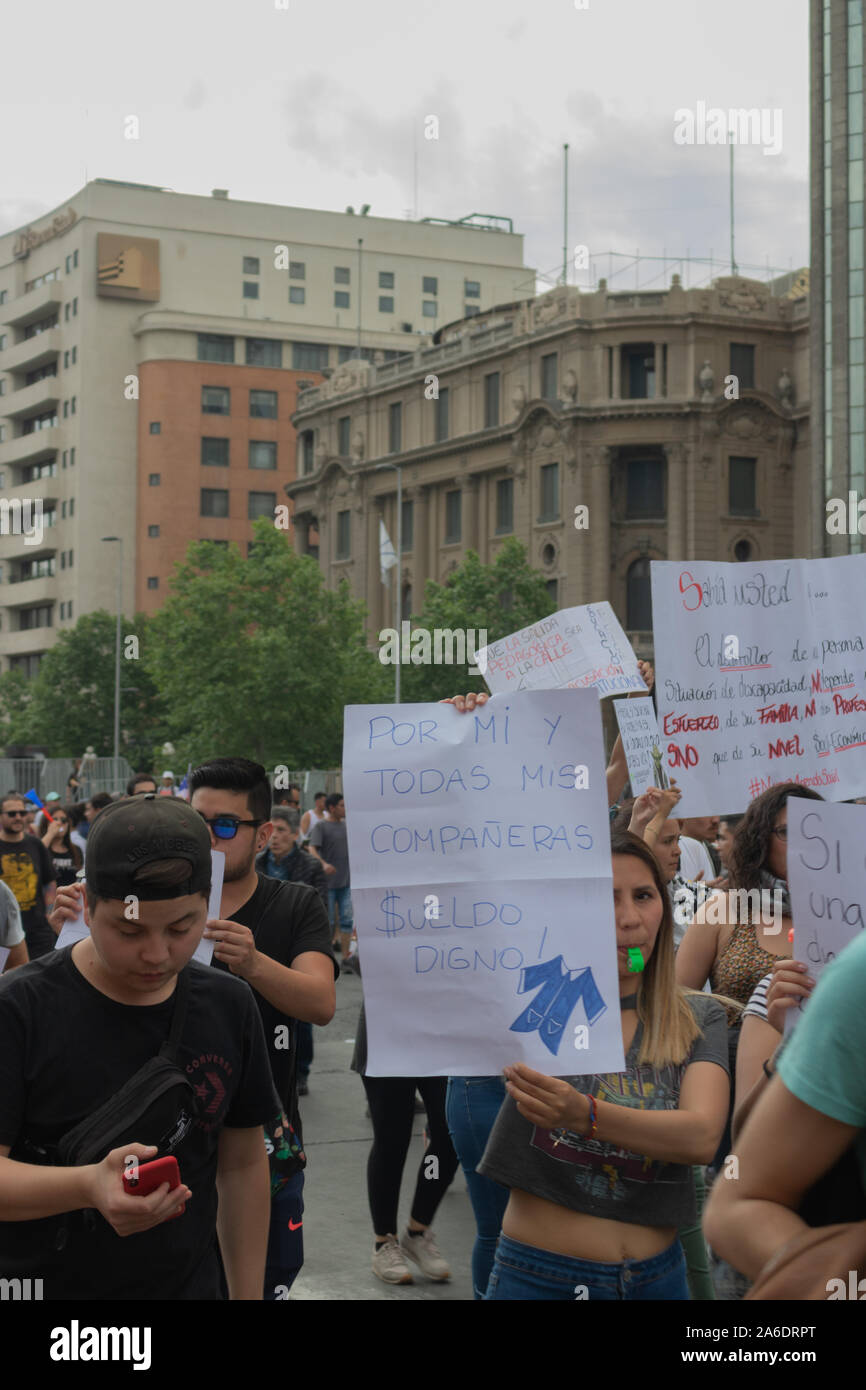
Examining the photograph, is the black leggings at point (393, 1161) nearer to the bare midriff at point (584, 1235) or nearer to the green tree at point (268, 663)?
the bare midriff at point (584, 1235)

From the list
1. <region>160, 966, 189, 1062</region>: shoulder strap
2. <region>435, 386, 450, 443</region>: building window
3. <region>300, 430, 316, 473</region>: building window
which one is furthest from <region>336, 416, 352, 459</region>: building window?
<region>160, 966, 189, 1062</region>: shoulder strap

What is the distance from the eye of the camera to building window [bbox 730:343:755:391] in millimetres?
61312

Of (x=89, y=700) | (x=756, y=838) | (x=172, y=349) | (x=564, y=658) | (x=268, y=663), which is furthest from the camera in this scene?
(x=172, y=349)

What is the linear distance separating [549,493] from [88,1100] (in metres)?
61.7

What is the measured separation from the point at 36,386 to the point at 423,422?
101 ft

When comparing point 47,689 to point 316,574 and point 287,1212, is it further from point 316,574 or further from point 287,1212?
point 287,1212

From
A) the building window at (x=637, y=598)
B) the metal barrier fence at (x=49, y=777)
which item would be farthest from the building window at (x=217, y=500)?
the metal barrier fence at (x=49, y=777)

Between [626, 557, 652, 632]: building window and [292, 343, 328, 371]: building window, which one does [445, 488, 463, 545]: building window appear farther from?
[292, 343, 328, 371]: building window

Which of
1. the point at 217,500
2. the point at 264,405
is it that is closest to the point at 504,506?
the point at 217,500

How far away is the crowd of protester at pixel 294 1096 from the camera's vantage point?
221 centimetres

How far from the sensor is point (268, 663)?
5503cm

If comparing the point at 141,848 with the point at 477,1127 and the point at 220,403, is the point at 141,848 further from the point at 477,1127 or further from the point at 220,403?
the point at 220,403

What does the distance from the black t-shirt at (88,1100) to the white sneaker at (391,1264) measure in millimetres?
3744

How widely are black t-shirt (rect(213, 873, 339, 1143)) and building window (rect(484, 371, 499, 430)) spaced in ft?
209
